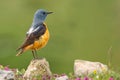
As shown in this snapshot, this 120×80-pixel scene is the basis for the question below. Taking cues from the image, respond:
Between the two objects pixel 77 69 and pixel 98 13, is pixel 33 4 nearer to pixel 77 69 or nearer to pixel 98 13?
pixel 98 13

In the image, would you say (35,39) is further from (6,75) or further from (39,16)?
(6,75)

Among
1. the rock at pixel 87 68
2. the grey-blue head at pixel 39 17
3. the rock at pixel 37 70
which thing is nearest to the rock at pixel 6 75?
the rock at pixel 37 70

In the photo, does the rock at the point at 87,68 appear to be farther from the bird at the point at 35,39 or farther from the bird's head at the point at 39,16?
the bird's head at the point at 39,16

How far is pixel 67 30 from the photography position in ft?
100

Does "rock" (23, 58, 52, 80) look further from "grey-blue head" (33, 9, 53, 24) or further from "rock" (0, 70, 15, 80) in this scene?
"grey-blue head" (33, 9, 53, 24)

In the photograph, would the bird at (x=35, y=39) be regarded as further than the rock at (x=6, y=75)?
Yes

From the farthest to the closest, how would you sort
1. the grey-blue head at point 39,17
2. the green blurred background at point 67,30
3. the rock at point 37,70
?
the green blurred background at point 67,30 → the grey-blue head at point 39,17 → the rock at point 37,70

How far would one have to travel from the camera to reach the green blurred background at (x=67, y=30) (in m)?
27.2

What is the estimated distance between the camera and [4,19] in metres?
32.2

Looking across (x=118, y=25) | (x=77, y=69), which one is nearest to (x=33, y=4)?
(x=118, y=25)

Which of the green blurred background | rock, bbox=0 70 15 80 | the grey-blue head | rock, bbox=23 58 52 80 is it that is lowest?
rock, bbox=0 70 15 80

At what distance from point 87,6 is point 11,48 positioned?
16.9 feet

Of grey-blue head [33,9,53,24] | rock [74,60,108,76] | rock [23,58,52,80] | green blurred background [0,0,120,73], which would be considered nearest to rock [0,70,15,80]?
rock [23,58,52,80]

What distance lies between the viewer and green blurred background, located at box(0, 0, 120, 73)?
27.2 meters
